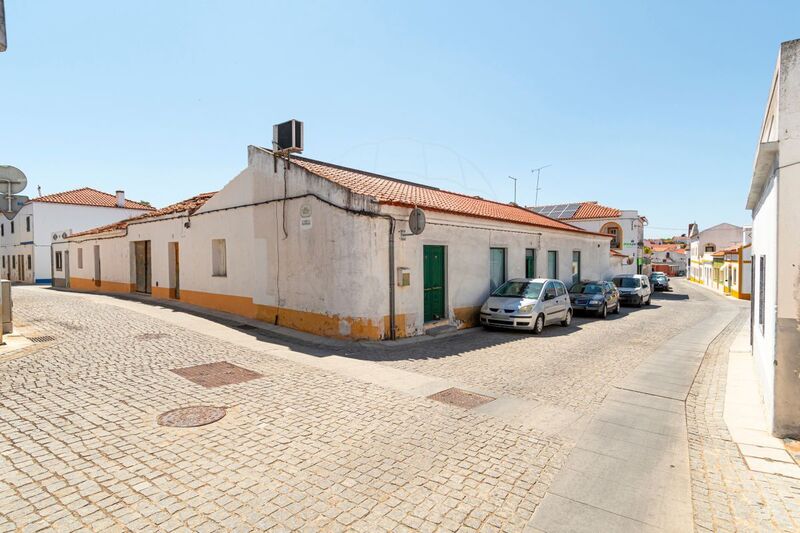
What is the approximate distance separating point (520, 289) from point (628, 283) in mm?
12901

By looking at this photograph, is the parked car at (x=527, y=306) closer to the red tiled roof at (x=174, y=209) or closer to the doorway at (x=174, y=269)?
the red tiled roof at (x=174, y=209)

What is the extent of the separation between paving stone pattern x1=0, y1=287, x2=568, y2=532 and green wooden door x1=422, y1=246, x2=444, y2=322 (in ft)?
18.0

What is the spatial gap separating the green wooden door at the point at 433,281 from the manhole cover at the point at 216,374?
19.2ft

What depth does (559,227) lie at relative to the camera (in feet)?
64.6

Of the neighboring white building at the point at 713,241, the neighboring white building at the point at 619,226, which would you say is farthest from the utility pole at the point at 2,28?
the neighboring white building at the point at 713,241

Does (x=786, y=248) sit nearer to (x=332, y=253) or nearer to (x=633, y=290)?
(x=332, y=253)

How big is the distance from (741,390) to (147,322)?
13.8 meters

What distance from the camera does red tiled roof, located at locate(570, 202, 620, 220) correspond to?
35.0m

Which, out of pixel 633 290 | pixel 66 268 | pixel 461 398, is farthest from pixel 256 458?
pixel 66 268

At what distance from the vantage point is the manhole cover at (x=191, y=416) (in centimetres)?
521

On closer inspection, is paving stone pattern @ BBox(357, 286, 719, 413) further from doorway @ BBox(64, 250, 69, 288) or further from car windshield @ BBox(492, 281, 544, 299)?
doorway @ BBox(64, 250, 69, 288)

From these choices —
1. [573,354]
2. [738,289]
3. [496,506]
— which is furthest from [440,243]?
[738,289]

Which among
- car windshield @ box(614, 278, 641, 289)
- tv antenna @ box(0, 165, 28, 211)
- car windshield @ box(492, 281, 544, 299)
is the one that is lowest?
car windshield @ box(614, 278, 641, 289)

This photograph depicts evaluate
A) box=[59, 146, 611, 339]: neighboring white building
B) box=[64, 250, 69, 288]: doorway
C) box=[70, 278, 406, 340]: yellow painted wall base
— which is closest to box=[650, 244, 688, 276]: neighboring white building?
box=[59, 146, 611, 339]: neighboring white building
